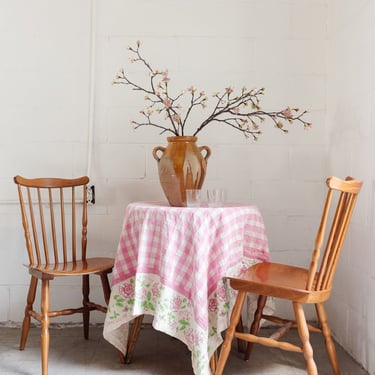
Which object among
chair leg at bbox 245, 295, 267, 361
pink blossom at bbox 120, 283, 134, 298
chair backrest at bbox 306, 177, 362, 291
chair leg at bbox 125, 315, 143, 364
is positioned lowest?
chair leg at bbox 125, 315, 143, 364

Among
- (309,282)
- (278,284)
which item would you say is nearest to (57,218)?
(278,284)

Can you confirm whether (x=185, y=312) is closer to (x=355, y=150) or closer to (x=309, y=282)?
(x=309, y=282)

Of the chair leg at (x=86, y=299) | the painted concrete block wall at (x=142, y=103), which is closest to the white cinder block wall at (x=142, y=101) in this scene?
the painted concrete block wall at (x=142, y=103)

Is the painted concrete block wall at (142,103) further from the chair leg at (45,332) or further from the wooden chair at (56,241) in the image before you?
the chair leg at (45,332)

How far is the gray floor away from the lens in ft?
7.36

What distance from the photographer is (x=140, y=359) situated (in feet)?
7.81

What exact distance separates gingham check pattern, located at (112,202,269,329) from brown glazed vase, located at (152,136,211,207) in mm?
190

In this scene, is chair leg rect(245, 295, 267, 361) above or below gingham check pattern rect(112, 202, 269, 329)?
below

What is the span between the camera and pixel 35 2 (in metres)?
2.83

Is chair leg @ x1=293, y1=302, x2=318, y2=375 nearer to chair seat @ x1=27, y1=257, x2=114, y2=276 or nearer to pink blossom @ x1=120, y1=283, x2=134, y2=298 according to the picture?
pink blossom @ x1=120, y1=283, x2=134, y2=298

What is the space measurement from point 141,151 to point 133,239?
2.68 ft

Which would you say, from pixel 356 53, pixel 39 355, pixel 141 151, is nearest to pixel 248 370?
pixel 39 355

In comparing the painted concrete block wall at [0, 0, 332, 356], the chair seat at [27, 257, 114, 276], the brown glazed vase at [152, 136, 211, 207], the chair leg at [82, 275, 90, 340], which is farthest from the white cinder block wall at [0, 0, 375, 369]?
the brown glazed vase at [152, 136, 211, 207]

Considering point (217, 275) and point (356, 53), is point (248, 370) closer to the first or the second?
point (217, 275)
